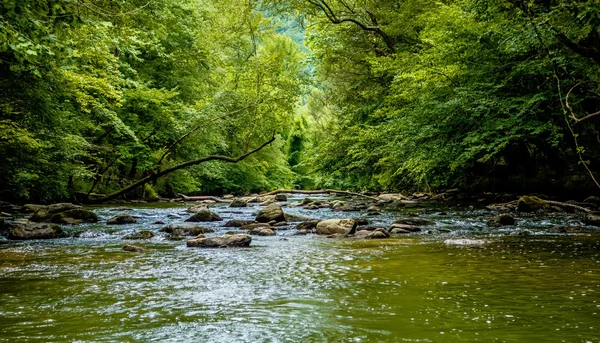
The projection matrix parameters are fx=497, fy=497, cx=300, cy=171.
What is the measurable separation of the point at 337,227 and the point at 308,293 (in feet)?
18.5

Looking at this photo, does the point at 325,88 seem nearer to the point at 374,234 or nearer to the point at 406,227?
the point at 406,227

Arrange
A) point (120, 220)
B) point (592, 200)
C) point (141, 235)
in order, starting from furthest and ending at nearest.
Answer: point (592, 200)
point (120, 220)
point (141, 235)

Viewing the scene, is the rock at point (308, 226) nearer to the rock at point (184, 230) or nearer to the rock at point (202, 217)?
the rock at point (184, 230)

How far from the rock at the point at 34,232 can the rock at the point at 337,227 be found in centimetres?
558

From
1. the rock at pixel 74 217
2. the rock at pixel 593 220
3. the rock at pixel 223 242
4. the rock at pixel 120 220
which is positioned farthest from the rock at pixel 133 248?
the rock at pixel 593 220

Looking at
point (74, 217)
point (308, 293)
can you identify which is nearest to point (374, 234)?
point (308, 293)

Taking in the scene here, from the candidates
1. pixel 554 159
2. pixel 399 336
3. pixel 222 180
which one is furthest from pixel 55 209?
pixel 222 180

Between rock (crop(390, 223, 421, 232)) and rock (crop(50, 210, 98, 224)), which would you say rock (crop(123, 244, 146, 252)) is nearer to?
rock (crop(390, 223, 421, 232))

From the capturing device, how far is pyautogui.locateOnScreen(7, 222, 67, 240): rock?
1017 cm

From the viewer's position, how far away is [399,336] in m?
3.54

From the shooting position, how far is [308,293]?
5.05 meters

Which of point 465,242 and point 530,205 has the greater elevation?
point 530,205

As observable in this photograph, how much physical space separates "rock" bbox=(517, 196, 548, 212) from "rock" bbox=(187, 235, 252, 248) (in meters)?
9.94

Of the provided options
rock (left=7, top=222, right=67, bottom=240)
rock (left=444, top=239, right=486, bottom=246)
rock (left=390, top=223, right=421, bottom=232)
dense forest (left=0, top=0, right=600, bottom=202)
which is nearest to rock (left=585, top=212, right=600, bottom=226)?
dense forest (left=0, top=0, right=600, bottom=202)
